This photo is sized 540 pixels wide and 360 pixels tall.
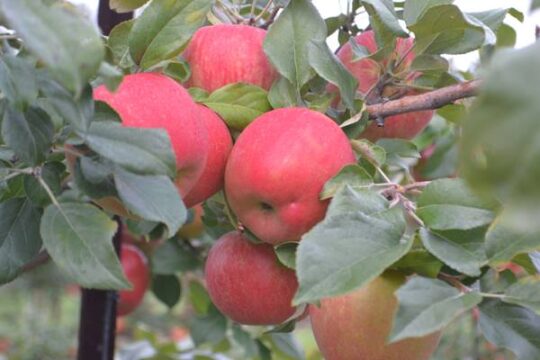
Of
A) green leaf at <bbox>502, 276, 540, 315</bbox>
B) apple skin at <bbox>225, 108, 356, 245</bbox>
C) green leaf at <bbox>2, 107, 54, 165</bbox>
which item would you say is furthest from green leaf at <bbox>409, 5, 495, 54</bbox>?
green leaf at <bbox>2, 107, 54, 165</bbox>

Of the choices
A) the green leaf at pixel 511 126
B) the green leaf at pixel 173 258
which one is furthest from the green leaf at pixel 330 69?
the green leaf at pixel 173 258

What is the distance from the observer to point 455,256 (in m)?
0.63

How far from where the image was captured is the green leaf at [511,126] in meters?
0.31

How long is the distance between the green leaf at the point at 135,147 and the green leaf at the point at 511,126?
310 mm

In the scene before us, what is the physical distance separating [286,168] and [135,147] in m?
0.15

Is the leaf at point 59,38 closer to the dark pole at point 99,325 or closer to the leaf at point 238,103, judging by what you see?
the leaf at point 238,103

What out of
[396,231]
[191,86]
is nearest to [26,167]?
[191,86]

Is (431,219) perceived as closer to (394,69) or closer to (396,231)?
(396,231)

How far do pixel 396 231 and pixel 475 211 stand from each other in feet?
0.25

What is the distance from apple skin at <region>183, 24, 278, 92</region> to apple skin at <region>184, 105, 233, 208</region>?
0.19 feet

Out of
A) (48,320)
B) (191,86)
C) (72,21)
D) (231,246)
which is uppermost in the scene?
(72,21)

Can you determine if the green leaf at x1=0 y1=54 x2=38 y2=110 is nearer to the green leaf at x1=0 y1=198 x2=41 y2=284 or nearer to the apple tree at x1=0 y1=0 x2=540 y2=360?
the apple tree at x1=0 y1=0 x2=540 y2=360

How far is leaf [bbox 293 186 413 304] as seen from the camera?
0.56 meters

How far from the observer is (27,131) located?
0.63 metres
